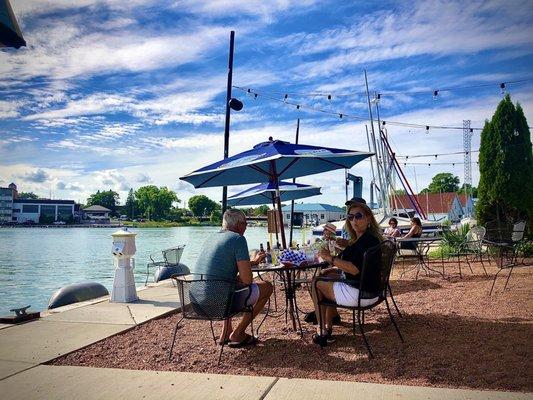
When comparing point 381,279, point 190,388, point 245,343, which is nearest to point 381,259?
point 381,279

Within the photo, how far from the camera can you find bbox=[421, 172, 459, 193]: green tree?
10106 cm

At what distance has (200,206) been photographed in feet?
453

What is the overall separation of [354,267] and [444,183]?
105697mm

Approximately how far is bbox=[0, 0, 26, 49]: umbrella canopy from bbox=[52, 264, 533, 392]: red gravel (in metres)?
2.81

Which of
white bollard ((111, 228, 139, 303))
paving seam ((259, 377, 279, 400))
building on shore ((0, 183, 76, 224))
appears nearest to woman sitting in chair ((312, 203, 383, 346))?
paving seam ((259, 377, 279, 400))

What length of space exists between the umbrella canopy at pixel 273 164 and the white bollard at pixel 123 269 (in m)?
1.46

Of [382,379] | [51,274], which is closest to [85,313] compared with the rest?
[382,379]

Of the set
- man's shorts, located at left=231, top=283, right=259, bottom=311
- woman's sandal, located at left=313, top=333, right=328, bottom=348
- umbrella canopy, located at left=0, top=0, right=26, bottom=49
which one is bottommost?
woman's sandal, located at left=313, top=333, right=328, bottom=348

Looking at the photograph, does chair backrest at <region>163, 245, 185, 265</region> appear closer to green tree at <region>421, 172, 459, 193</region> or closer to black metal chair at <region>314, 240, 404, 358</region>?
black metal chair at <region>314, 240, 404, 358</region>

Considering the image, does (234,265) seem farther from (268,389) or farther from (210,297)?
(268,389)

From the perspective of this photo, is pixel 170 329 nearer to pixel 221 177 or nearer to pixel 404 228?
pixel 221 177

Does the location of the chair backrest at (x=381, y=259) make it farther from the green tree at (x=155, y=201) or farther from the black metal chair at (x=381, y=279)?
the green tree at (x=155, y=201)

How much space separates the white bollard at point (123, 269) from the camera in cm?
722

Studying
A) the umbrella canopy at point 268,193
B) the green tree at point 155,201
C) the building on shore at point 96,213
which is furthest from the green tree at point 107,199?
the umbrella canopy at point 268,193
